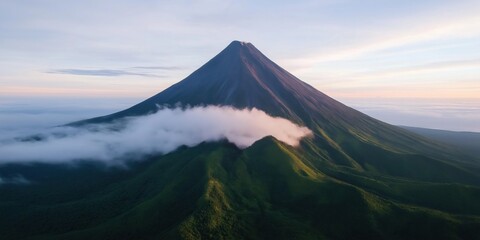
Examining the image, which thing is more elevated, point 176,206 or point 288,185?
point 288,185

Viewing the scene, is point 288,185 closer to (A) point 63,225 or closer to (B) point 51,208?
(A) point 63,225

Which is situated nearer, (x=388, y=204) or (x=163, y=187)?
(x=388, y=204)

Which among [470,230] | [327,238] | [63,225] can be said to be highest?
[470,230]

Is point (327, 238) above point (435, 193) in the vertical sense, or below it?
below

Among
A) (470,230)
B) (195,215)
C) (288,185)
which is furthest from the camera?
(288,185)

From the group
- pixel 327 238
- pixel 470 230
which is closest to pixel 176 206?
pixel 327 238

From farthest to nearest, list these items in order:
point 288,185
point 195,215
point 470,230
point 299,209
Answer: point 288,185
point 299,209
point 195,215
point 470,230

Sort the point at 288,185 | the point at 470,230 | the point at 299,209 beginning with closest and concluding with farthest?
the point at 470,230
the point at 299,209
the point at 288,185

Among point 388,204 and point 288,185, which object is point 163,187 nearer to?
point 288,185

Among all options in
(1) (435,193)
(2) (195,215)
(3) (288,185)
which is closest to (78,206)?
(2) (195,215)
